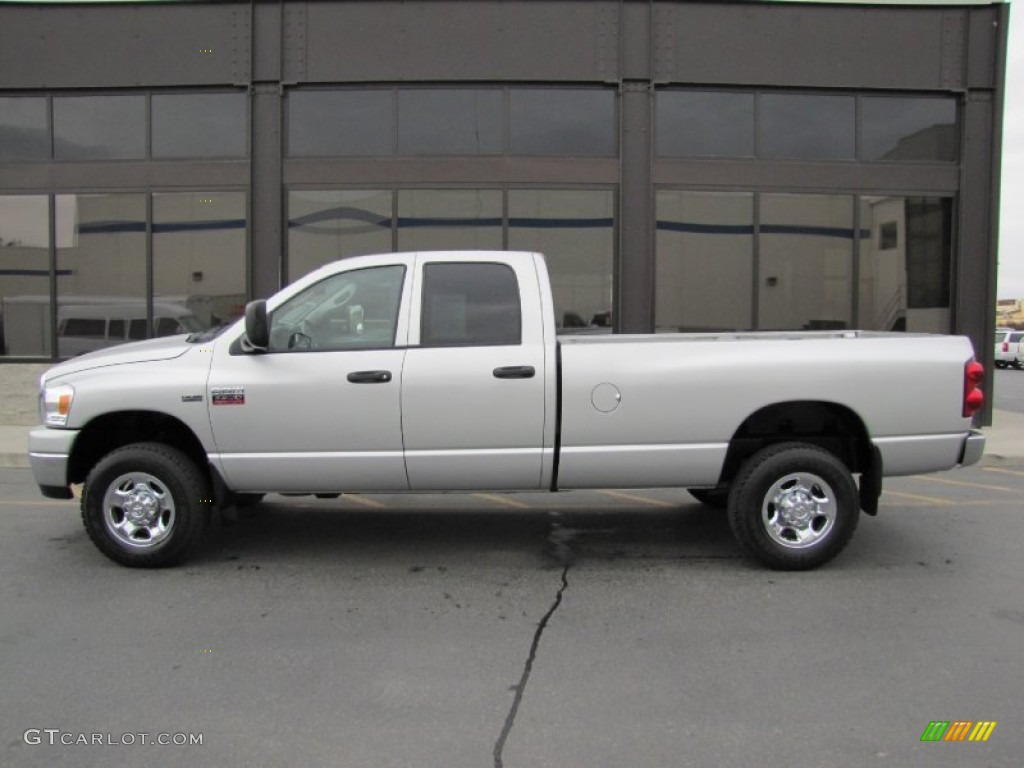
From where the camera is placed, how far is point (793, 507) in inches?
207

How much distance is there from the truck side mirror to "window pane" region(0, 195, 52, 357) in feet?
30.4

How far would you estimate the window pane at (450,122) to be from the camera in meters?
12.1

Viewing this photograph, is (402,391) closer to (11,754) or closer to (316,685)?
(316,685)

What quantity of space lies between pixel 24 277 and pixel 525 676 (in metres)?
11.8

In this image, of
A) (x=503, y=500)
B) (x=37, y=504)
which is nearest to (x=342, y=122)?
(x=37, y=504)

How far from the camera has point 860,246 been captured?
41.2ft

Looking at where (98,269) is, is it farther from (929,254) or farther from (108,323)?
(929,254)

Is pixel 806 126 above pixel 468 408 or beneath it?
above

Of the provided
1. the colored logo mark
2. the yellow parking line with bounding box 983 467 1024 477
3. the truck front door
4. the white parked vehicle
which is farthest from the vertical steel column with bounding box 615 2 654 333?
the white parked vehicle

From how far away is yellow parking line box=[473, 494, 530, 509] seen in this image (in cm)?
726

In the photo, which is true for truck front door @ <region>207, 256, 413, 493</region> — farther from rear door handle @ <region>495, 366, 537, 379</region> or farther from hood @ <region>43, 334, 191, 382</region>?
rear door handle @ <region>495, 366, 537, 379</region>

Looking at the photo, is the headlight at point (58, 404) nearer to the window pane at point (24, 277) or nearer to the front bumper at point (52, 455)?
the front bumper at point (52, 455)

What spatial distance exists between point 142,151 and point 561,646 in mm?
11009

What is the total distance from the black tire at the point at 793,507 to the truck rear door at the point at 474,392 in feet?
4.23
